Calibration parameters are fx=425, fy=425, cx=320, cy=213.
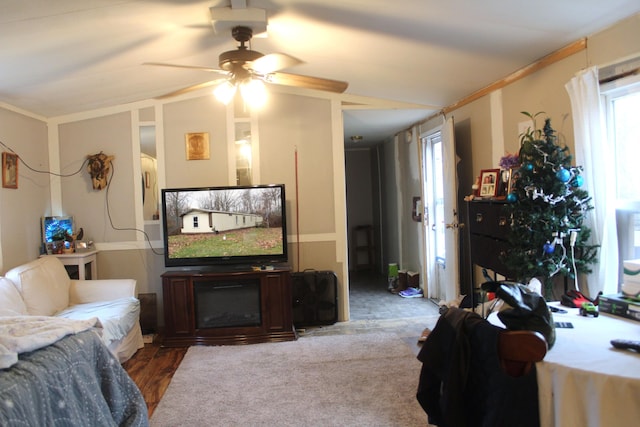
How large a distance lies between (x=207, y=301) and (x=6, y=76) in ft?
7.83

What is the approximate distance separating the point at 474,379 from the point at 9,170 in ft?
13.3

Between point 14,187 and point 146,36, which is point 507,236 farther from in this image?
point 14,187

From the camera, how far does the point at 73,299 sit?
3902 mm

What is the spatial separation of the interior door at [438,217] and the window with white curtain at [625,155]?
73.3 inches

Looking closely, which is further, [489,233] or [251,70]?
[489,233]

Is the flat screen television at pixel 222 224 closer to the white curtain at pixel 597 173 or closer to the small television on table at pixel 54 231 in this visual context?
the small television on table at pixel 54 231

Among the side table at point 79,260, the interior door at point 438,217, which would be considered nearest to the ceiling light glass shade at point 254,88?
the interior door at point 438,217

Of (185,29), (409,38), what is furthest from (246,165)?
(409,38)

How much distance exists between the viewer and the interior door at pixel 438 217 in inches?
171

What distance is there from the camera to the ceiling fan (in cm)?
263

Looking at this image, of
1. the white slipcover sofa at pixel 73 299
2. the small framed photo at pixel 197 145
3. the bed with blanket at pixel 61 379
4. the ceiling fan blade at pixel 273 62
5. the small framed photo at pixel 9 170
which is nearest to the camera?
the bed with blanket at pixel 61 379

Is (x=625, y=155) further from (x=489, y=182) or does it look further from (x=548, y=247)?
(x=489, y=182)

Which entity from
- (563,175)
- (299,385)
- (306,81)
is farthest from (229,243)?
(563,175)

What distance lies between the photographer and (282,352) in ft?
12.1
